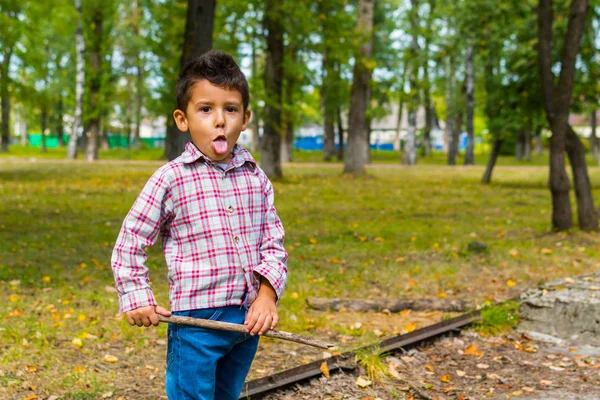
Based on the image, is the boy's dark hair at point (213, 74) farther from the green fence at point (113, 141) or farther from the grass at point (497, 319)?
the green fence at point (113, 141)

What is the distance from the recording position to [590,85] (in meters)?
22.0

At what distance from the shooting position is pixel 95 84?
40.8 m

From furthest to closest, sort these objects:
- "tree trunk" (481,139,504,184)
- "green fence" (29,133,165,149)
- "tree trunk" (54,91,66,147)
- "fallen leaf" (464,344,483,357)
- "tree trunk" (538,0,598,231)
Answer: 1. "green fence" (29,133,165,149)
2. "tree trunk" (54,91,66,147)
3. "tree trunk" (481,139,504,184)
4. "tree trunk" (538,0,598,231)
5. "fallen leaf" (464,344,483,357)

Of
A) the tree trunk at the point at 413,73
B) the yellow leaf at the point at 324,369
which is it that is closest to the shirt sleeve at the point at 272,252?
the yellow leaf at the point at 324,369

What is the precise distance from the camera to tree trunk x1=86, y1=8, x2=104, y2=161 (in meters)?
38.9

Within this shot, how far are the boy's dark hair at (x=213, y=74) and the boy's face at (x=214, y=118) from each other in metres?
0.02

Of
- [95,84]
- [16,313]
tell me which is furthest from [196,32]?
[95,84]

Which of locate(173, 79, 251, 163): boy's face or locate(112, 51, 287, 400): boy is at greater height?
locate(173, 79, 251, 163): boy's face

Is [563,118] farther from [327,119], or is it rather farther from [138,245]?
[327,119]

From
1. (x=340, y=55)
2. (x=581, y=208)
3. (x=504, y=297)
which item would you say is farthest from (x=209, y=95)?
(x=340, y=55)

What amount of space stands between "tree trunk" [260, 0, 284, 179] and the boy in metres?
19.1

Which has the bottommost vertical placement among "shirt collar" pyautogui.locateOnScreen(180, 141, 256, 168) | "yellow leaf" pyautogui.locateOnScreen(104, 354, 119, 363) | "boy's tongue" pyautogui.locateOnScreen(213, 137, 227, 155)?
"yellow leaf" pyautogui.locateOnScreen(104, 354, 119, 363)

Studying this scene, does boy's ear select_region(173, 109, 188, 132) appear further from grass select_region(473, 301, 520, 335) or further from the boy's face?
grass select_region(473, 301, 520, 335)

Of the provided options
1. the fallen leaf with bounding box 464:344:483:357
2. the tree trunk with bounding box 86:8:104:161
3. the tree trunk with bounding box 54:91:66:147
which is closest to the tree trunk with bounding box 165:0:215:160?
the fallen leaf with bounding box 464:344:483:357
